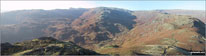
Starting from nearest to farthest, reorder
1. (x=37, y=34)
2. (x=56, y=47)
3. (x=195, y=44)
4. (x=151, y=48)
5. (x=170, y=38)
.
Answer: (x=56, y=47), (x=151, y=48), (x=195, y=44), (x=170, y=38), (x=37, y=34)

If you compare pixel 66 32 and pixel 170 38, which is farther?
pixel 66 32

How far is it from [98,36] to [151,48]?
90630mm

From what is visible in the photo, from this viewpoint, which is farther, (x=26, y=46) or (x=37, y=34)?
(x=37, y=34)

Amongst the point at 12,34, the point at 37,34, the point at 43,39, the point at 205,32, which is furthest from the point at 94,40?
the point at 43,39

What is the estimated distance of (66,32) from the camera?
583 ft

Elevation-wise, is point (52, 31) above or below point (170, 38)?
above

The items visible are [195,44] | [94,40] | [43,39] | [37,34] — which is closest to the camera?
[43,39]

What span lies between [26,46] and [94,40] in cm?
11522

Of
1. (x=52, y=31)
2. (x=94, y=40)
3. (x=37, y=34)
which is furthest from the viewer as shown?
(x=52, y=31)

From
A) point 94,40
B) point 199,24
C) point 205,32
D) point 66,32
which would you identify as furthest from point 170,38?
point 66,32

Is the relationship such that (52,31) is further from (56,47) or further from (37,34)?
(56,47)

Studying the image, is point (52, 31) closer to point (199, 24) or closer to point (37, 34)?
point (37, 34)

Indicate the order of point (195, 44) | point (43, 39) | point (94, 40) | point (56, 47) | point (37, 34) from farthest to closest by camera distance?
point (37, 34) → point (94, 40) → point (195, 44) → point (43, 39) → point (56, 47)

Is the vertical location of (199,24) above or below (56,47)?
above
